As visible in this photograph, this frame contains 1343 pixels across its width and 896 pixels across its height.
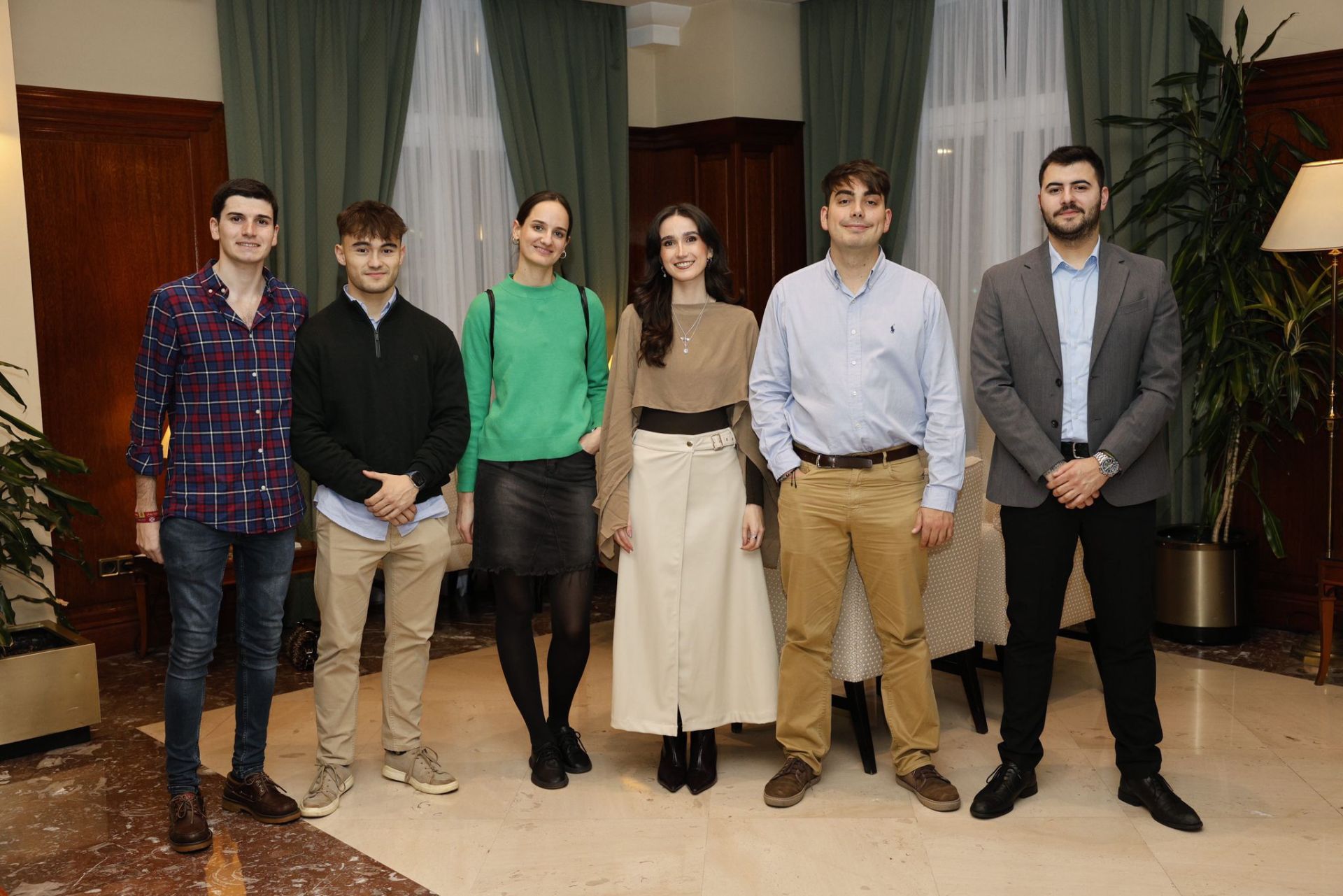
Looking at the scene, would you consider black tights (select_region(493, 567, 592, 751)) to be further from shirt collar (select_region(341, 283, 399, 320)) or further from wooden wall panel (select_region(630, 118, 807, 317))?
wooden wall panel (select_region(630, 118, 807, 317))

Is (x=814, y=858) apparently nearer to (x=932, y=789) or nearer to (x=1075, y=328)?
(x=932, y=789)

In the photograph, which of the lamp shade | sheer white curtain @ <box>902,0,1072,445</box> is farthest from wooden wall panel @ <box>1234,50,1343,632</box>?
sheer white curtain @ <box>902,0,1072,445</box>

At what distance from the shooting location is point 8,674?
3.92 meters

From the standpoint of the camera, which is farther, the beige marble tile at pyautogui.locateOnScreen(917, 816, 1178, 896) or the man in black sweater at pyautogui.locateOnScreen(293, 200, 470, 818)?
the man in black sweater at pyautogui.locateOnScreen(293, 200, 470, 818)

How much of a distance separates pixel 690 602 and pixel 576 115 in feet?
12.4

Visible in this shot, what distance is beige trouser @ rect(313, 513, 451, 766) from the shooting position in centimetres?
341

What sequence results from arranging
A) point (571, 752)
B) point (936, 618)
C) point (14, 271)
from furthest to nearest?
point (14, 271)
point (936, 618)
point (571, 752)

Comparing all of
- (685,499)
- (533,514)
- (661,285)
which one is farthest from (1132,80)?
(533,514)

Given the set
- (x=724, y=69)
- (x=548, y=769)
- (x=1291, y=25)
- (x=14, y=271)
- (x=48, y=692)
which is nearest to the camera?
(x=548, y=769)

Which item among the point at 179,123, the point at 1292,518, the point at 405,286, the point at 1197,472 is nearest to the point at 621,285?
the point at 405,286

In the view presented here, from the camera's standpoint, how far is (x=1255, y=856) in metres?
3.09

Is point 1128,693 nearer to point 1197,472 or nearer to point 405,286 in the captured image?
point 1197,472

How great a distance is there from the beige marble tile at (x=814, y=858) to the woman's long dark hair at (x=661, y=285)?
1.26 metres

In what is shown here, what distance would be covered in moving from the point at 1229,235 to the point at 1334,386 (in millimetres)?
696
